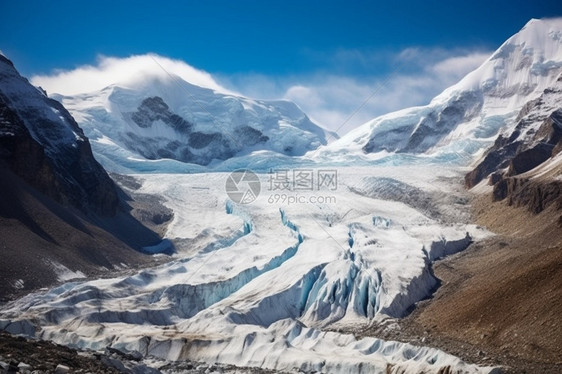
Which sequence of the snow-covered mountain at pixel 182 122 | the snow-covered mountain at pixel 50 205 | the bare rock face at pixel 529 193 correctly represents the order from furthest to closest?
the snow-covered mountain at pixel 182 122
the bare rock face at pixel 529 193
the snow-covered mountain at pixel 50 205

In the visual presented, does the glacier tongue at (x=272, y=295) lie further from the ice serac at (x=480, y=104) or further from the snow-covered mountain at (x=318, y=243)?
the ice serac at (x=480, y=104)

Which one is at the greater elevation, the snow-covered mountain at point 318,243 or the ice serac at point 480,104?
the ice serac at point 480,104

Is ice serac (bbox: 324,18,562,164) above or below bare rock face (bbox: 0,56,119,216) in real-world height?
above

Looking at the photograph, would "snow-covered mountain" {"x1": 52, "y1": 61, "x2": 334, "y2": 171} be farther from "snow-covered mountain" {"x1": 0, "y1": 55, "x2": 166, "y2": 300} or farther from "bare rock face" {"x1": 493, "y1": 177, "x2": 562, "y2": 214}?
"bare rock face" {"x1": 493, "y1": 177, "x2": 562, "y2": 214}

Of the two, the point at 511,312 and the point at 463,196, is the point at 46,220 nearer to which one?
the point at 511,312

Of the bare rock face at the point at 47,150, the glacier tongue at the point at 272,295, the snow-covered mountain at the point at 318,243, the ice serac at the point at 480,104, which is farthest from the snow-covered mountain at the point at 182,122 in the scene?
the glacier tongue at the point at 272,295

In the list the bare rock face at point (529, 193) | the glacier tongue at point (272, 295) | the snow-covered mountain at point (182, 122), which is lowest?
the glacier tongue at point (272, 295)

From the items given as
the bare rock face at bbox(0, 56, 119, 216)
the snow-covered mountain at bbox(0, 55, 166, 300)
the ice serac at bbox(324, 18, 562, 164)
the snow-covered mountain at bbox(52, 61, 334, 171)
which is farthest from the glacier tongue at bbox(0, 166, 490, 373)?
the snow-covered mountain at bbox(52, 61, 334, 171)
